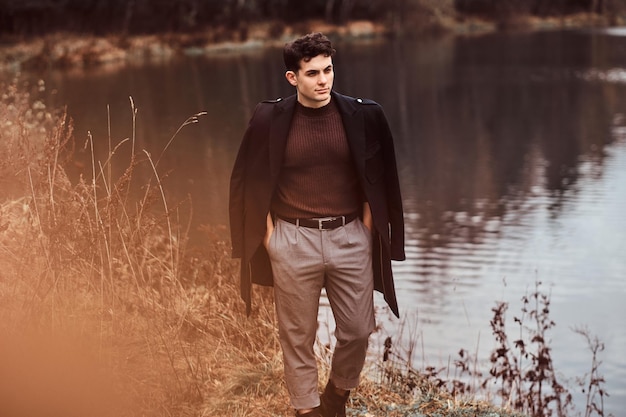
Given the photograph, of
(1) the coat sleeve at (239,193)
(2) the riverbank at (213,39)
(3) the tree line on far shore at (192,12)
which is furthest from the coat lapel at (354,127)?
(3) the tree line on far shore at (192,12)

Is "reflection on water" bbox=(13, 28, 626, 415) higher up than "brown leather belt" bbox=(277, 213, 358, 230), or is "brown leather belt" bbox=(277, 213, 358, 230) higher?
"brown leather belt" bbox=(277, 213, 358, 230)

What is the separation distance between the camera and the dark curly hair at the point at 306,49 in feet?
13.2

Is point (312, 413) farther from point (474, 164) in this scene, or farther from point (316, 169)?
point (474, 164)

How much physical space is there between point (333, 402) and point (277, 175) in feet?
3.66

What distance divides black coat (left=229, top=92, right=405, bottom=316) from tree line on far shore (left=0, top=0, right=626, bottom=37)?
44175mm

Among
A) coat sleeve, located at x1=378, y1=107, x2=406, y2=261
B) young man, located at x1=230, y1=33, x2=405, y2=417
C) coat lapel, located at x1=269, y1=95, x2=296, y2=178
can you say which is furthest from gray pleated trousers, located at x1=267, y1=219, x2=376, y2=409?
coat lapel, located at x1=269, y1=95, x2=296, y2=178

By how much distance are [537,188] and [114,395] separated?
43.1 ft

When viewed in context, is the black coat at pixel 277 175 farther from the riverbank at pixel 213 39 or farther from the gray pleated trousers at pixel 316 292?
the riverbank at pixel 213 39

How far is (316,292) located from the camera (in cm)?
432

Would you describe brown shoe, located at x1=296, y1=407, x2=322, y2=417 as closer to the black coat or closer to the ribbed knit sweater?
the black coat

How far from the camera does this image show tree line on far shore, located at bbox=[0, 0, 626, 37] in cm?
4828

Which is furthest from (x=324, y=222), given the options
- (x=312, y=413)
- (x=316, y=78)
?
(x=312, y=413)

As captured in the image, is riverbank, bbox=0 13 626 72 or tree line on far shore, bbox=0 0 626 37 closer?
riverbank, bbox=0 13 626 72

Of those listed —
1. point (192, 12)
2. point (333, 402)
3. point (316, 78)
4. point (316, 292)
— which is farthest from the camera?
point (192, 12)
